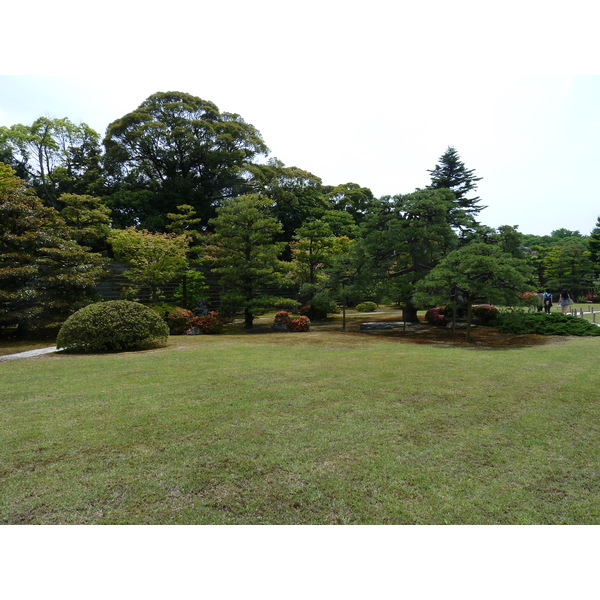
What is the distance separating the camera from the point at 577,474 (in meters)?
2.72

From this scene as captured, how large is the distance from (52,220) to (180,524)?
1317 cm

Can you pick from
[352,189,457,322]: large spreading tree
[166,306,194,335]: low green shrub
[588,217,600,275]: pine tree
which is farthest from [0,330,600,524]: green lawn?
[588,217,600,275]: pine tree

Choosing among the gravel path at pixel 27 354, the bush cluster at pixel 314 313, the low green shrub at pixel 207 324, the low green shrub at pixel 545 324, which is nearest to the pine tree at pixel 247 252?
the low green shrub at pixel 207 324

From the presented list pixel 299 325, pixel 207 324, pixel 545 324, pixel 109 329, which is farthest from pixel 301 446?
pixel 545 324

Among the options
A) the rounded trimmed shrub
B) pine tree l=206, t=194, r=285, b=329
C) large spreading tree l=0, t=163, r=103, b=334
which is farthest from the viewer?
pine tree l=206, t=194, r=285, b=329

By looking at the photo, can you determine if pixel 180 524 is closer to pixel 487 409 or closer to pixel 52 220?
pixel 487 409

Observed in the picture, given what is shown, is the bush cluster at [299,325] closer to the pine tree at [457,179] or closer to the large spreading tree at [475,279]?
the large spreading tree at [475,279]

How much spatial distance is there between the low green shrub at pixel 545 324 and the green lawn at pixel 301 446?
18.1 feet

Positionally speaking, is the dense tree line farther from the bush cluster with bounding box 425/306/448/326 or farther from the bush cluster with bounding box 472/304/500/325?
the bush cluster with bounding box 472/304/500/325

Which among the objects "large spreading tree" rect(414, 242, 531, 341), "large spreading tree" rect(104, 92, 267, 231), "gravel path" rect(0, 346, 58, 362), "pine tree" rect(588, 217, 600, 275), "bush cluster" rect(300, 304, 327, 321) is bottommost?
"gravel path" rect(0, 346, 58, 362)

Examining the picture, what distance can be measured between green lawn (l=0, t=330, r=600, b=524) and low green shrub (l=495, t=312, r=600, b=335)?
5522 mm

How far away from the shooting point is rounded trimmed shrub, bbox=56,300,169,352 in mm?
8422

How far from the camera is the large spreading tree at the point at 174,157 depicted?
24141 millimetres

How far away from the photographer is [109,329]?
854 cm
